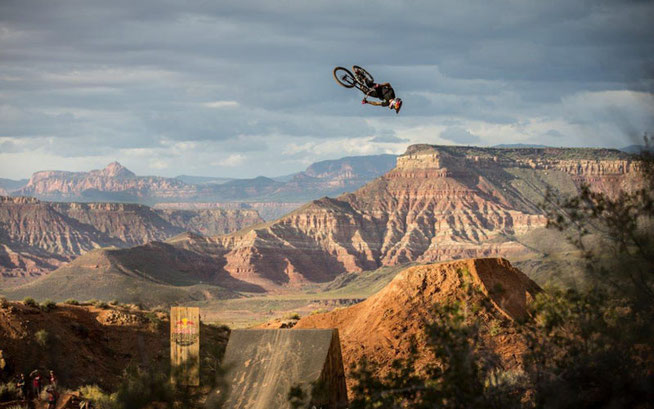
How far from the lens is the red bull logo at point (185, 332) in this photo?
26359 millimetres

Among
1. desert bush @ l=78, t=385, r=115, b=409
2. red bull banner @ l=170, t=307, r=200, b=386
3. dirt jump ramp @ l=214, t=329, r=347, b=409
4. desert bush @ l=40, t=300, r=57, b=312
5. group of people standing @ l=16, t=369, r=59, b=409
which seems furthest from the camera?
desert bush @ l=40, t=300, r=57, b=312

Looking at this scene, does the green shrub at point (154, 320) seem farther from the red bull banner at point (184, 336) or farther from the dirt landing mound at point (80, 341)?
the red bull banner at point (184, 336)

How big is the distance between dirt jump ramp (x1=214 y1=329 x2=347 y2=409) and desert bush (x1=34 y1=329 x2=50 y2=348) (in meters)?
15.8

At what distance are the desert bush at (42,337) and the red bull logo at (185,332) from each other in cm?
1082

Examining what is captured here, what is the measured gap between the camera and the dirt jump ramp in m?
20.6

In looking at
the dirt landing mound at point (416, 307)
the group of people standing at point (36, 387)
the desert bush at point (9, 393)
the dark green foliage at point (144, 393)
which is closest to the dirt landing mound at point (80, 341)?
the group of people standing at point (36, 387)

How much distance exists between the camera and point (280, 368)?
21219 mm

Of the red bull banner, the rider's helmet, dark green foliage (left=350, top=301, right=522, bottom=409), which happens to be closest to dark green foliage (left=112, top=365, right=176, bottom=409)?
the red bull banner

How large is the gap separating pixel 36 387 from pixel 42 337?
20.4 feet

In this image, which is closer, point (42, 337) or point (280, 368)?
point (280, 368)

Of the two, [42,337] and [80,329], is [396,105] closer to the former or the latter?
[42,337]

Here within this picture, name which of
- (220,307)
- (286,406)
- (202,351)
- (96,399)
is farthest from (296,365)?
(220,307)

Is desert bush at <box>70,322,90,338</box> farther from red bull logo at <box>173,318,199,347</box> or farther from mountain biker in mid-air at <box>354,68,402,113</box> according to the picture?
mountain biker in mid-air at <box>354,68,402,113</box>

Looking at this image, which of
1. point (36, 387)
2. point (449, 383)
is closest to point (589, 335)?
point (449, 383)
